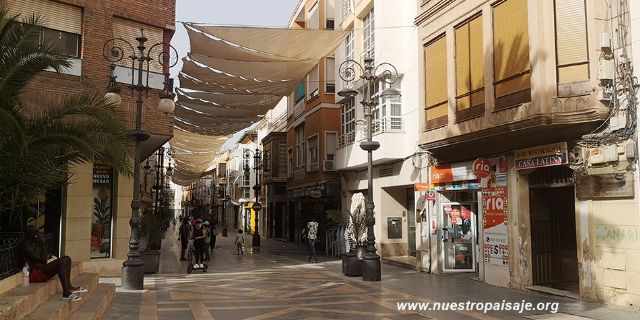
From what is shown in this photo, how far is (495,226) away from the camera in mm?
14133

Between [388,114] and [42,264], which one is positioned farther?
[388,114]

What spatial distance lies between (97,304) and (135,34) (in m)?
9.46

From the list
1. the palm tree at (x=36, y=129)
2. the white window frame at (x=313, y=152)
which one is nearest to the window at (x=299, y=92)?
the white window frame at (x=313, y=152)

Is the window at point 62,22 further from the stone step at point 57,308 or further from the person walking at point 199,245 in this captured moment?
the stone step at point 57,308

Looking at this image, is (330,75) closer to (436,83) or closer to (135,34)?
(436,83)

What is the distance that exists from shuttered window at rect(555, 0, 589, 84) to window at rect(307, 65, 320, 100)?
17.3 metres

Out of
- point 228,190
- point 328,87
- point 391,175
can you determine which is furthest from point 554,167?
point 228,190

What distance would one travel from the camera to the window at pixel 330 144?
27.1 m

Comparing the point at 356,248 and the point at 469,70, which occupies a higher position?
the point at 469,70

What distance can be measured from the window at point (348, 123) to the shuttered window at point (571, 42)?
11641 millimetres

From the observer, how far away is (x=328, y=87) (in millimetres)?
27578

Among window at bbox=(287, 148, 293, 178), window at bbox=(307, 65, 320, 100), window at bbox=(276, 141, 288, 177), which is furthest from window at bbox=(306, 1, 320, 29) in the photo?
window at bbox=(276, 141, 288, 177)

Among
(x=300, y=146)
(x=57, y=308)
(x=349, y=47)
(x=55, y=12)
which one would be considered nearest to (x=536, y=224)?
(x=57, y=308)

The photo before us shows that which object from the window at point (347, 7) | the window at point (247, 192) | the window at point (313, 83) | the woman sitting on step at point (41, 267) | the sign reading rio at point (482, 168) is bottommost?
the woman sitting on step at point (41, 267)
